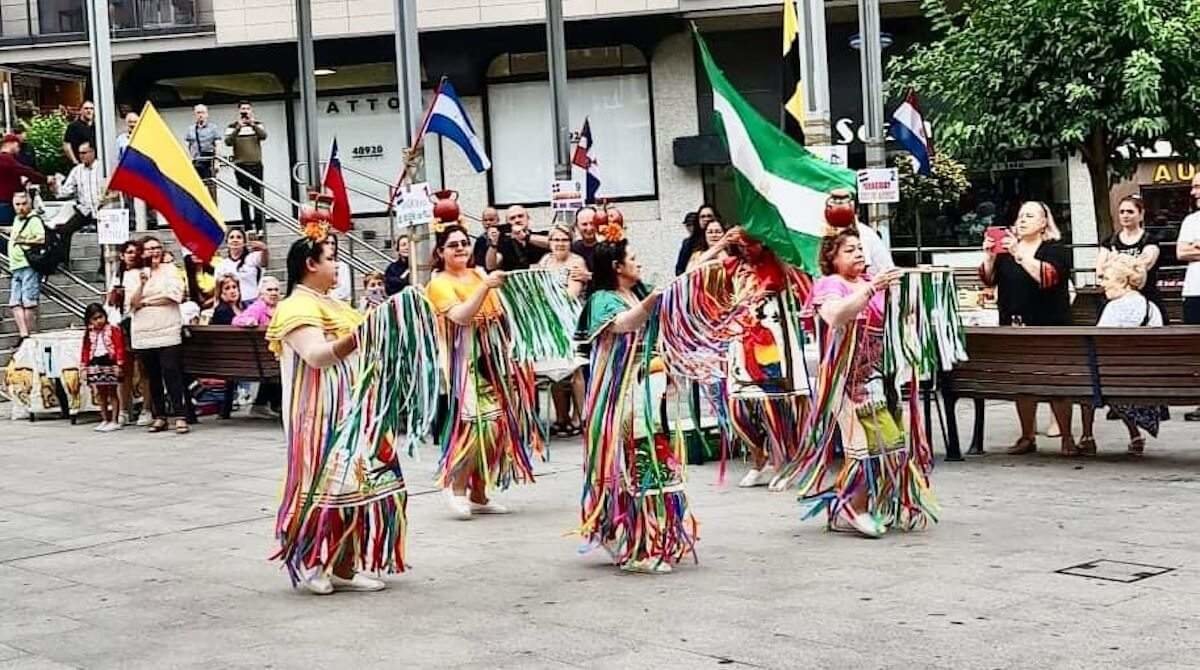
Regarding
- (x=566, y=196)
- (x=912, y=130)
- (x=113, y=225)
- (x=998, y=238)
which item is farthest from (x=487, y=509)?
(x=912, y=130)

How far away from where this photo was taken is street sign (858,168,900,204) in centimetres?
1497

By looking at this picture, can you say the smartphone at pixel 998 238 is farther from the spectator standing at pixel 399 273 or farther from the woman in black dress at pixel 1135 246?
the spectator standing at pixel 399 273

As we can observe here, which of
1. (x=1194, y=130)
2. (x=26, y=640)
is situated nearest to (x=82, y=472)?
(x=26, y=640)

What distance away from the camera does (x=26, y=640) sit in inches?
276

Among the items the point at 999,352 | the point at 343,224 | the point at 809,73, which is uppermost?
the point at 809,73

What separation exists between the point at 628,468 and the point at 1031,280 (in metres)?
4.61

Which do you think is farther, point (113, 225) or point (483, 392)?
point (113, 225)

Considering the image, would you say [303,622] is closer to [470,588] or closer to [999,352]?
[470,588]

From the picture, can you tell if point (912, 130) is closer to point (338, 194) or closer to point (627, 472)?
point (338, 194)

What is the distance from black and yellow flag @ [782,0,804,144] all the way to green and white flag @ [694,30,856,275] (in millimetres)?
7452

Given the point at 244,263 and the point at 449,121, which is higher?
the point at 449,121

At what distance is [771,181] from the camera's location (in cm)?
788

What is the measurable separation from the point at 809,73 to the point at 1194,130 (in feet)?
19.9

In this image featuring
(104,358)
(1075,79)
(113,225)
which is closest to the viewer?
(104,358)
